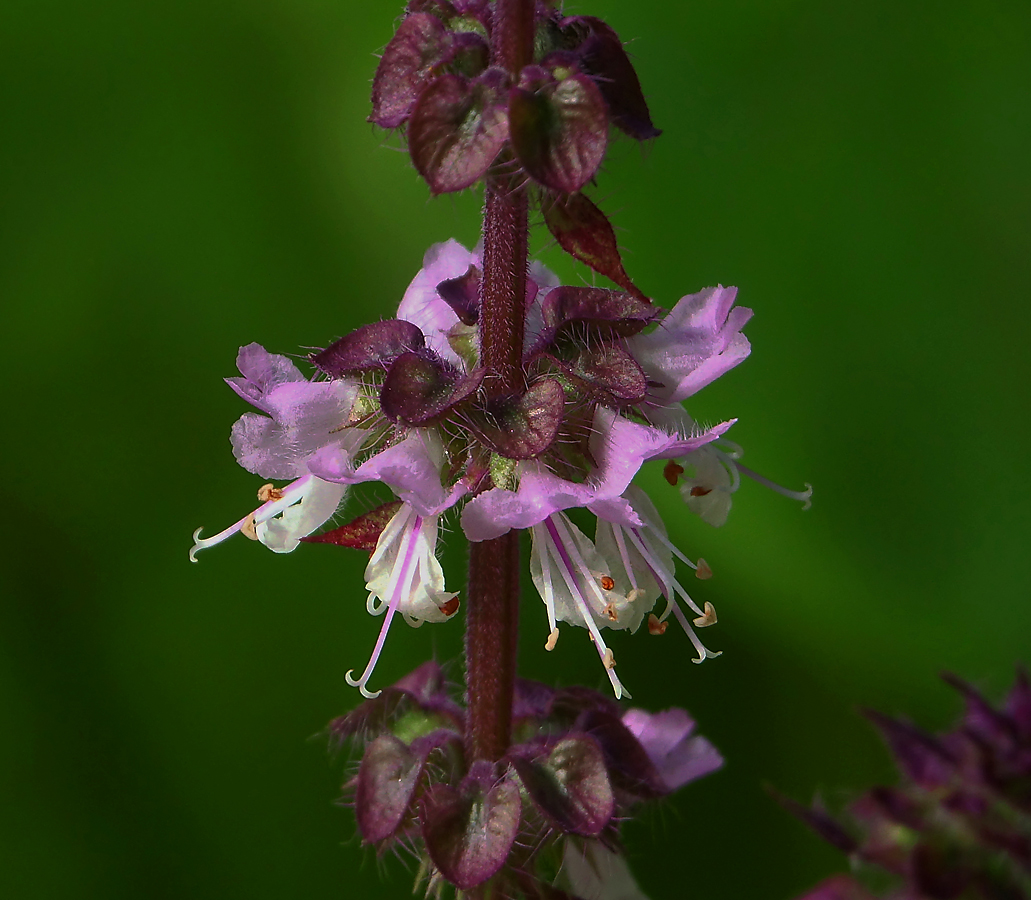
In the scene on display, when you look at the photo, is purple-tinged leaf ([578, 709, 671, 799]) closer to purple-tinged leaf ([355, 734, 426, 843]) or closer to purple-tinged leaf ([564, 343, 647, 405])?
purple-tinged leaf ([355, 734, 426, 843])

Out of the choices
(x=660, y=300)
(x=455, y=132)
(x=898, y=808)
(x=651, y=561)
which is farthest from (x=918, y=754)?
(x=660, y=300)

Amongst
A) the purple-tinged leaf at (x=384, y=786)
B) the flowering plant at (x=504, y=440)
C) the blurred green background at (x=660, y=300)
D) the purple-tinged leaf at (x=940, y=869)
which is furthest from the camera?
the blurred green background at (x=660, y=300)

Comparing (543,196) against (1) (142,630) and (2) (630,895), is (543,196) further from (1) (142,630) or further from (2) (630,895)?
A: (1) (142,630)

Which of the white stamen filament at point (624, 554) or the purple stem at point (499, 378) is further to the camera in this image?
the white stamen filament at point (624, 554)

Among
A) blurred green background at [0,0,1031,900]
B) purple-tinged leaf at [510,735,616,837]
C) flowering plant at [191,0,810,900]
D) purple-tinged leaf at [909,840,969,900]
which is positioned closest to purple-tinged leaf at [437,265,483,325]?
flowering plant at [191,0,810,900]

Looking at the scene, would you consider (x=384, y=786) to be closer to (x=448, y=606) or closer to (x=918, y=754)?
(x=448, y=606)

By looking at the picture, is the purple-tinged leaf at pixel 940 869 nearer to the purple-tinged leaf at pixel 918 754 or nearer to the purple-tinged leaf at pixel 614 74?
the purple-tinged leaf at pixel 918 754

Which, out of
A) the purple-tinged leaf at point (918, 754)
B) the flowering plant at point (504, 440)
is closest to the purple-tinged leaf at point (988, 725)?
the purple-tinged leaf at point (918, 754)
